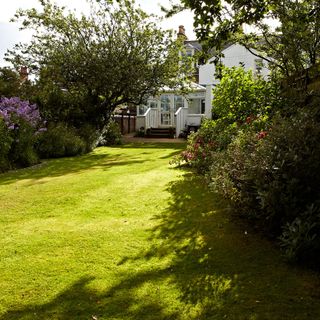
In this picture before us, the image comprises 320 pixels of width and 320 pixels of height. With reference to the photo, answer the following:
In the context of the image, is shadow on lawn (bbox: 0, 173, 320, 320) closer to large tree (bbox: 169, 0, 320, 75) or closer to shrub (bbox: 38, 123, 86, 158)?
large tree (bbox: 169, 0, 320, 75)

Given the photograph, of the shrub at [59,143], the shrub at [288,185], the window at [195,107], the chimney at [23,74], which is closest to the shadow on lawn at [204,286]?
the shrub at [288,185]

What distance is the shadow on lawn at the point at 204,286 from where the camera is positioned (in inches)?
128

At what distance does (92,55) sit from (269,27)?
1072 cm

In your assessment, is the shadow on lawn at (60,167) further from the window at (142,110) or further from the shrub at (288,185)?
the window at (142,110)

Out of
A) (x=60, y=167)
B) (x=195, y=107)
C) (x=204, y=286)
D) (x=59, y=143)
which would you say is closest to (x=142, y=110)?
(x=195, y=107)

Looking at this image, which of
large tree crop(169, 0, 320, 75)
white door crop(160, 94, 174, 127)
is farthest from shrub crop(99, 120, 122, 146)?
large tree crop(169, 0, 320, 75)

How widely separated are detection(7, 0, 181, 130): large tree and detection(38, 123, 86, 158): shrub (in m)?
2.69

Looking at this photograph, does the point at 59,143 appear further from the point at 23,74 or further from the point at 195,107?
the point at 195,107

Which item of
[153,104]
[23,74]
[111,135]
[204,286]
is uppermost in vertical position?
[23,74]

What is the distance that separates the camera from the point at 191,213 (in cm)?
628

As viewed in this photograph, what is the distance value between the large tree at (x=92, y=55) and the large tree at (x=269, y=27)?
28.3 feet

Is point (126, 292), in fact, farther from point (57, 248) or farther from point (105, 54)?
point (105, 54)

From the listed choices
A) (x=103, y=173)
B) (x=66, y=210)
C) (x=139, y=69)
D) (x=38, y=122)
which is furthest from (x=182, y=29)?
(x=66, y=210)

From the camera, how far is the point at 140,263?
4.34 metres
